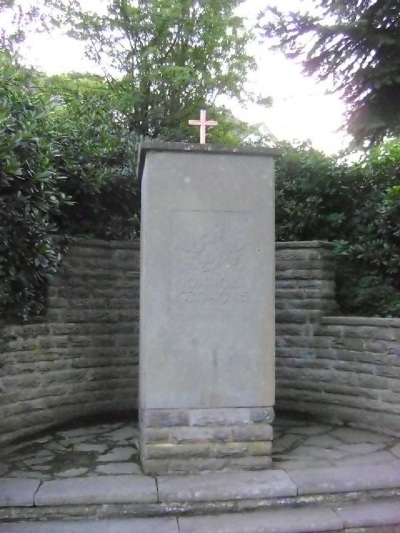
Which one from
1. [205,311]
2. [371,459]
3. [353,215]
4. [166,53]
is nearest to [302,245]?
[353,215]

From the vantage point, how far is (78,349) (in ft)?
17.4

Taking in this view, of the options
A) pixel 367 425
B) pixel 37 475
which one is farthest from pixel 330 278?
pixel 37 475

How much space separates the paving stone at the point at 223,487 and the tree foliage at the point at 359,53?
12.3 ft

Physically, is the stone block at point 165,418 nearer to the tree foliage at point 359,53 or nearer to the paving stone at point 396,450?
the paving stone at point 396,450

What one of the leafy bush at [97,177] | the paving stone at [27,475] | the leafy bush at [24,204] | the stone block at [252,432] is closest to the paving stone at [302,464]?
the stone block at [252,432]

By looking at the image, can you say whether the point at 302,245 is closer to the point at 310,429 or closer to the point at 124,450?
the point at 310,429

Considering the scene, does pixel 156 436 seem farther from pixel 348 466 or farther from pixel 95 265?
pixel 95 265

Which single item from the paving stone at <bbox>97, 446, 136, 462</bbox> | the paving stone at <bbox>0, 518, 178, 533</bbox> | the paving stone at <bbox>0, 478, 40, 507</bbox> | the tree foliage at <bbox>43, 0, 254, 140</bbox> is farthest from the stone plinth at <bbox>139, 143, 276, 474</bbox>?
the tree foliage at <bbox>43, 0, 254, 140</bbox>

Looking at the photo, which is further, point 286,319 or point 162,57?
point 162,57

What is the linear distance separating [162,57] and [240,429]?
7471 millimetres

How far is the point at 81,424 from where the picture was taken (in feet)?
17.2

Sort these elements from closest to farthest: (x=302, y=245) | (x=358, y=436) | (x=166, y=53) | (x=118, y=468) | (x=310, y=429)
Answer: (x=118, y=468) < (x=358, y=436) < (x=310, y=429) < (x=302, y=245) < (x=166, y=53)

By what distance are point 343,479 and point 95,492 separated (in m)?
1.61

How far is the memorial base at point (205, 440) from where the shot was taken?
374cm
